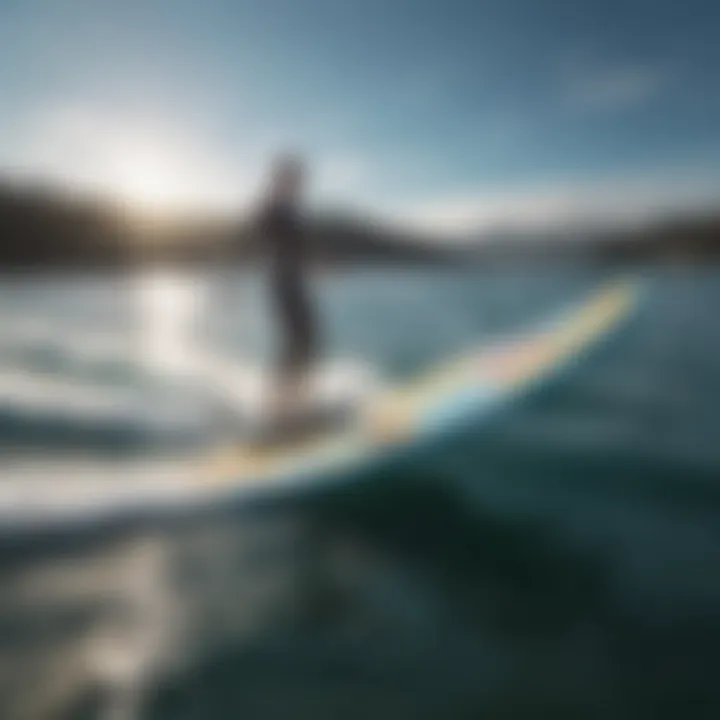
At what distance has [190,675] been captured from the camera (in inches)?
57.4

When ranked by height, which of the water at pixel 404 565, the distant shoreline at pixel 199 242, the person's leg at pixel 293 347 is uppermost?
the distant shoreline at pixel 199 242

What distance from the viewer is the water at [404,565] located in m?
1.46

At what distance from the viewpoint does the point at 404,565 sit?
68.4 inches

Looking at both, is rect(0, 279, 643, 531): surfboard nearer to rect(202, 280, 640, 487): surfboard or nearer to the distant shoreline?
rect(202, 280, 640, 487): surfboard

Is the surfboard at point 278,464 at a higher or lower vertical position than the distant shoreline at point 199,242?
lower

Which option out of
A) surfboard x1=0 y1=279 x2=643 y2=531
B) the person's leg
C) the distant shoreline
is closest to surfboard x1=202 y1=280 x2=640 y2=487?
surfboard x1=0 y1=279 x2=643 y2=531

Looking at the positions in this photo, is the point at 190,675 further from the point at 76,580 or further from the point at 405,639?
the point at 405,639

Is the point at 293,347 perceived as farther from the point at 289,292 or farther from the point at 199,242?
the point at 199,242

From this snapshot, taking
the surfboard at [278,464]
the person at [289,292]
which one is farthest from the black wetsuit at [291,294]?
the surfboard at [278,464]

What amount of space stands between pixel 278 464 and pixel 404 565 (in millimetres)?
403

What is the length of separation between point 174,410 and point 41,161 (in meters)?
0.67

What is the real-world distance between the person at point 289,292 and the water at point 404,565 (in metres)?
0.05

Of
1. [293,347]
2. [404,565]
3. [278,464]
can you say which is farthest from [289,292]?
[404,565]

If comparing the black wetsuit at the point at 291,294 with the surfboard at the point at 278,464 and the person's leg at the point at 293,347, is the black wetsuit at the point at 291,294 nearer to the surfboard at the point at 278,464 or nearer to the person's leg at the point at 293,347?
the person's leg at the point at 293,347
